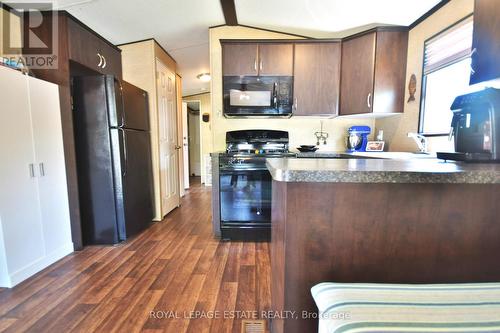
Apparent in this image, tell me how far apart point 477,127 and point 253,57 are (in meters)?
2.22

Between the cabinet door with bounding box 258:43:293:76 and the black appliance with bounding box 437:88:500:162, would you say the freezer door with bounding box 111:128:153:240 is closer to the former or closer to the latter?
the cabinet door with bounding box 258:43:293:76

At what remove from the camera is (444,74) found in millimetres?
2035

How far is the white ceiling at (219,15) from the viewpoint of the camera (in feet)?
7.09

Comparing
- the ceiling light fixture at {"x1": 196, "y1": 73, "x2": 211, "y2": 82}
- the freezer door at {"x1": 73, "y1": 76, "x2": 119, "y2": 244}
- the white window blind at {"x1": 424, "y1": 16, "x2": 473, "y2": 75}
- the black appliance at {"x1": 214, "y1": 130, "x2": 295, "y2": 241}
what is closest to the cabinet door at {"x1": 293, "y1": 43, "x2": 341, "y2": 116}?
the black appliance at {"x1": 214, "y1": 130, "x2": 295, "y2": 241}

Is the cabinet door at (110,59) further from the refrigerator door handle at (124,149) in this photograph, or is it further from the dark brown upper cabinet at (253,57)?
the dark brown upper cabinet at (253,57)

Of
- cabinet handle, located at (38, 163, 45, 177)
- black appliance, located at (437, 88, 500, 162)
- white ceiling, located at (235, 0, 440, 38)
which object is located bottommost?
cabinet handle, located at (38, 163, 45, 177)

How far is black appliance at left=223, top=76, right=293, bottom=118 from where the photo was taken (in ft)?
8.97

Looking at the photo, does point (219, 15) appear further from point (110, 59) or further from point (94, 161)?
point (94, 161)

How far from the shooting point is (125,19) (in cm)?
249

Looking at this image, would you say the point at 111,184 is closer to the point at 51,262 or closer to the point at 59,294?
the point at 51,262

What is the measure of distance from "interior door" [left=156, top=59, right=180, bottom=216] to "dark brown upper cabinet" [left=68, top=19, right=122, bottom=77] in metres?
0.51

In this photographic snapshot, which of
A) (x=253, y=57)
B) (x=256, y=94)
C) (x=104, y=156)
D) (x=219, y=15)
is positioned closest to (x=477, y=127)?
(x=256, y=94)

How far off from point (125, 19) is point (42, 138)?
4.89ft

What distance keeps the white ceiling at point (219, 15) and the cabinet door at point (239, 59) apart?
0.36 meters
